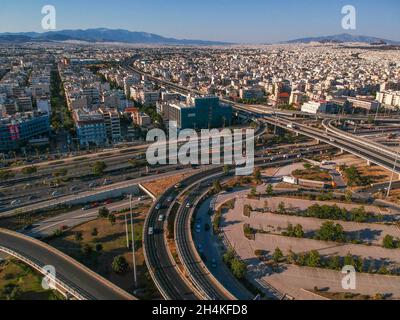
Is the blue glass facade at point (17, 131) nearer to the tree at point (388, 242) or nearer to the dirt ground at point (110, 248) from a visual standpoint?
the dirt ground at point (110, 248)

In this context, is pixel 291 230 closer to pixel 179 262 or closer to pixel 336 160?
pixel 179 262

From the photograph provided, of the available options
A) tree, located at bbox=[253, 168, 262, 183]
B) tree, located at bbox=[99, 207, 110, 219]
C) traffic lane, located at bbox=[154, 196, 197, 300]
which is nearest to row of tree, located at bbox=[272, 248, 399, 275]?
traffic lane, located at bbox=[154, 196, 197, 300]

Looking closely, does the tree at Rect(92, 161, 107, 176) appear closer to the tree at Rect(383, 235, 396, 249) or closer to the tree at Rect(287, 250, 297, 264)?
the tree at Rect(287, 250, 297, 264)

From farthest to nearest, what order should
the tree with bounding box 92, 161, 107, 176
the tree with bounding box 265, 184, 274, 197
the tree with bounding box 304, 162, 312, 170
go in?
the tree with bounding box 304, 162, 312, 170 → the tree with bounding box 92, 161, 107, 176 → the tree with bounding box 265, 184, 274, 197

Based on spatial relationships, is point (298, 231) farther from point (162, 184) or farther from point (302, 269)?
point (162, 184)

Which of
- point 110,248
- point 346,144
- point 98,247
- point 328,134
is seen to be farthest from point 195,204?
point 328,134
